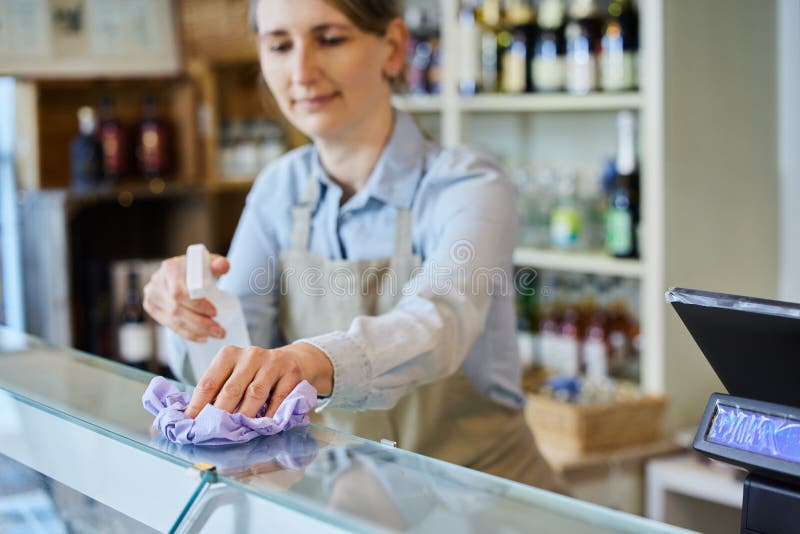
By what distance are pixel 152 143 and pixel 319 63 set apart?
2180 millimetres

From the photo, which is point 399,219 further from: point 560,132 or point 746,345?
point 560,132

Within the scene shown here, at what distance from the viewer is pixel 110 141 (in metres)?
3.52

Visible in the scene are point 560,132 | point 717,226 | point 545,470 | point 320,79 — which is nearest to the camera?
point 320,79

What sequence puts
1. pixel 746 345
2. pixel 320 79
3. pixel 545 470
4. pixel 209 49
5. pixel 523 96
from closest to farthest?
pixel 746 345
pixel 320 79
pixel 545 470
pixel 523 96
pixel 209 49

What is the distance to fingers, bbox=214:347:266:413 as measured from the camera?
0.96 meters

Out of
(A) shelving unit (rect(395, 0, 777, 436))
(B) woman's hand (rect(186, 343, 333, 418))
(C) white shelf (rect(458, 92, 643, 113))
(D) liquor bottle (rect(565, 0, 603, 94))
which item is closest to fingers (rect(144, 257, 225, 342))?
(B) woman's hand (rect(186, 343, 333, 418))

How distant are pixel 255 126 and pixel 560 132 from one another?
119cm

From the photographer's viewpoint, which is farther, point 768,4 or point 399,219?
point 768,4

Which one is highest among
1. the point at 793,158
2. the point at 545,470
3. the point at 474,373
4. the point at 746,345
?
the point at 793,158

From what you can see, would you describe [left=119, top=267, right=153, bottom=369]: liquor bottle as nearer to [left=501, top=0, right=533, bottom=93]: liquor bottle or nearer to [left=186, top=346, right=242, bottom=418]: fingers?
[left=501, top=0, right=533, bottom=93]: liquor bottle

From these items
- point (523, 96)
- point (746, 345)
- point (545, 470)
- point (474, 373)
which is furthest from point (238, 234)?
point (523, 96)

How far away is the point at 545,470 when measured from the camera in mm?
1705

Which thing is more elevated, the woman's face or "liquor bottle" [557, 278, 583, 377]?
the woman's face

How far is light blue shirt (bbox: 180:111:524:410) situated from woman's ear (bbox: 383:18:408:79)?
3.1 inches
